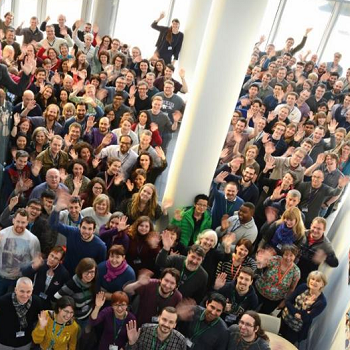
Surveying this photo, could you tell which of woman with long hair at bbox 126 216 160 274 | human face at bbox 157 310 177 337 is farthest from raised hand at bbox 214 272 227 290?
human face at bbox 157 310 177 337

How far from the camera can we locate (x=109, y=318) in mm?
4328

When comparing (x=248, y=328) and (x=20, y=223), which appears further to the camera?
(x=20, y=223)

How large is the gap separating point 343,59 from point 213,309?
12.1m

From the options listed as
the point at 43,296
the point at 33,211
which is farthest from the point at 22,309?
the point at 33,211

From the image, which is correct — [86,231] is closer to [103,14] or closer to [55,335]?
[55,335]

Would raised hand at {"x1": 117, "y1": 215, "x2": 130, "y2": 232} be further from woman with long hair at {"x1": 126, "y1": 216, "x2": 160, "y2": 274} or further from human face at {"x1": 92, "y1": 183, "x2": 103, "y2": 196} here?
human face at {"x1": 92, "y1": 183, "x2": 103, "y2": 196}

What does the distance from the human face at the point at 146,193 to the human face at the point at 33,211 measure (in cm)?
115

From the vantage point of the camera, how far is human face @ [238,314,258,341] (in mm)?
4281

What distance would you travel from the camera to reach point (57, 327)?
4.22m

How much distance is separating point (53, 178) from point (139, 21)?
10434mm

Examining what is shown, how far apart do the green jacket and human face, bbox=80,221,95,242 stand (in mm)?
1181

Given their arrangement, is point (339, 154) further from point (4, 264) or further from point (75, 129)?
point (4, 264)

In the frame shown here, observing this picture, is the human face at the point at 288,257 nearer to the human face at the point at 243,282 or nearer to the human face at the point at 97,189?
the human face at the point at 243,282

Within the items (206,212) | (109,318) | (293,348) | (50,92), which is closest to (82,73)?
(50,92)
